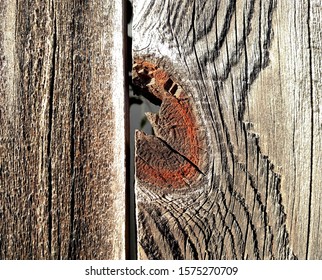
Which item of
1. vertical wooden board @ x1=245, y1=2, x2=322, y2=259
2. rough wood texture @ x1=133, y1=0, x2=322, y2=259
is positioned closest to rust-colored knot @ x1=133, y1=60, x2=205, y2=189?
rough wood texture @ x1=133, y1=0, x2=322, y2=259

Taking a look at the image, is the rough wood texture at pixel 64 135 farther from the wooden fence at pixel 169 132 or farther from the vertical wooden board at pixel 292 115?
the vertical wooden board at pixel 292 115

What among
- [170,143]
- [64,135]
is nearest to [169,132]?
[170,143]

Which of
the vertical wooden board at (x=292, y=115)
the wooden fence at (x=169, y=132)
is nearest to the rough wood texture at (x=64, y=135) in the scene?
the wooden fence at (x=169, y=132)

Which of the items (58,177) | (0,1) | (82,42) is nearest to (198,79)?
(82,42)

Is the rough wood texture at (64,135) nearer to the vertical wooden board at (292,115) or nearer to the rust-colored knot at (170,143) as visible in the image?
the rust-colored knot at (170,143)

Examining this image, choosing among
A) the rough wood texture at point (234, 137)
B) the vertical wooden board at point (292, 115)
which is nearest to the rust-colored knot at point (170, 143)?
the rough wood texture at point (234, 137)

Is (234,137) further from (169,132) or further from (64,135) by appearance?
(64,135)

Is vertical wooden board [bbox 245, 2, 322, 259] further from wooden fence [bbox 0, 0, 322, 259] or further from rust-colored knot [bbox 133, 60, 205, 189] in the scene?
rust-colored knot [bbox 133, 60, 205, 189]

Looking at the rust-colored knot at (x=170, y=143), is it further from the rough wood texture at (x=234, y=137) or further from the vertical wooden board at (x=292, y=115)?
the vertical wooden board at (x=292, y=115)
